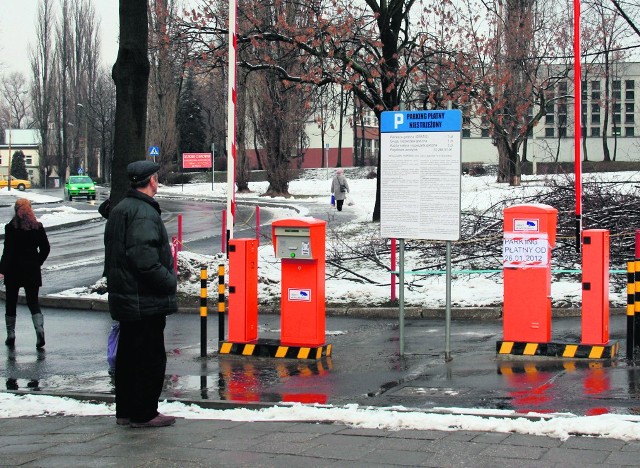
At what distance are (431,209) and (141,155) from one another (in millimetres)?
7262

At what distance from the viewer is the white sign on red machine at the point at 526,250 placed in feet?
32.8

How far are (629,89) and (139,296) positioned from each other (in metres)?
75.9

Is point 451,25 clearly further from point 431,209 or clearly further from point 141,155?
point 431,209

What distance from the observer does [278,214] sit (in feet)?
117

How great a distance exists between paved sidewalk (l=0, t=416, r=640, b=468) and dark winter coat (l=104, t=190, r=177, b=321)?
0.91 m

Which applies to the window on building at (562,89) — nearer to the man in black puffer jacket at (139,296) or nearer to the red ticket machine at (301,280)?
the red ticket machine at (301,280)

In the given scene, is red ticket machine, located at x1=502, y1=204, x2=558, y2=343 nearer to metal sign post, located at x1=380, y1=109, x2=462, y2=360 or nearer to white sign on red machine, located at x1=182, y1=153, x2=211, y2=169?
metal sign post, located at x1=380, y1=109, x2=462, y2=360

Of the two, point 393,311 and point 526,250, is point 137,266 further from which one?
point 393,311

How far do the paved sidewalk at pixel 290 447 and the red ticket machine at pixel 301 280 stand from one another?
11.6 feet

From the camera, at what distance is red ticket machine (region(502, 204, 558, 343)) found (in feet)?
32.9

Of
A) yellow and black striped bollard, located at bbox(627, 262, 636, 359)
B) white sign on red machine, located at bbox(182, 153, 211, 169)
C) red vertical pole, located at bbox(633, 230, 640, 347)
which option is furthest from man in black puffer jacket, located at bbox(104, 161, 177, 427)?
white sign on red machine, located at bbox(182, 153, 211, 169)

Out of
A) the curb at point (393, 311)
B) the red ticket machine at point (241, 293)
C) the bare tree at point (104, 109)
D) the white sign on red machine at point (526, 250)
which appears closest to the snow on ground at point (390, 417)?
the red ticket machine at point (241, 293)

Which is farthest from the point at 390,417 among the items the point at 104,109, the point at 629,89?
the point at 104,109

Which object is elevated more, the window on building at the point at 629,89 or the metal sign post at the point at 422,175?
the window on building at the point at 629,89
